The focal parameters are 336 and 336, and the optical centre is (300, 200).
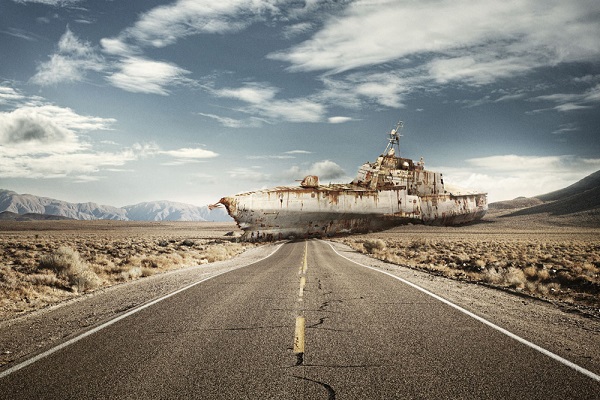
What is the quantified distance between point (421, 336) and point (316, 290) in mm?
4135

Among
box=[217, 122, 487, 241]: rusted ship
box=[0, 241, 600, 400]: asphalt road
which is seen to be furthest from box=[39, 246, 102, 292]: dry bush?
box=[217, 122, 487, 241]: rusted ship

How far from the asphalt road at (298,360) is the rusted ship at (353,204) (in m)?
29.5

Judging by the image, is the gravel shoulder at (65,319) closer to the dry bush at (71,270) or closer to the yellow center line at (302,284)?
the dry bush at (71,270)

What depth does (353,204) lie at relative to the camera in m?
39.1

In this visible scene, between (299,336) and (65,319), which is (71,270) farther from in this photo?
(299,336)

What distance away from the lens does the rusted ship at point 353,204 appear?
120 feet

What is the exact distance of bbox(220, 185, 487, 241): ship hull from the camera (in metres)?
36.6

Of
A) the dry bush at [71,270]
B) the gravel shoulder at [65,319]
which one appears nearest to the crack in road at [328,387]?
the gravel shoulder at [65,319]

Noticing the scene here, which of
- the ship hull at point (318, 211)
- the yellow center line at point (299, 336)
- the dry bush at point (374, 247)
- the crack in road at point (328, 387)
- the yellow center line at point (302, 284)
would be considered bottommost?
the dry bush at point (374, 247)

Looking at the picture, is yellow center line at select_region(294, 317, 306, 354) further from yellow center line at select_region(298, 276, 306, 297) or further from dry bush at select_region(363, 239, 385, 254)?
dry bush at select_region(363, 239, 385, 254)

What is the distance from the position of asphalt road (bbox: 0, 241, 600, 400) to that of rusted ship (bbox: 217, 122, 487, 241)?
1161 inches

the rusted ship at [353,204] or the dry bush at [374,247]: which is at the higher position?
the rusted ship at [353,204]

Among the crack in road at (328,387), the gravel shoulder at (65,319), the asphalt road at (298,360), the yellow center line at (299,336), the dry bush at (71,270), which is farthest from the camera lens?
the dry bush at (71,270)

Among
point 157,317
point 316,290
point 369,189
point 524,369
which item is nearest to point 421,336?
point 524,369
